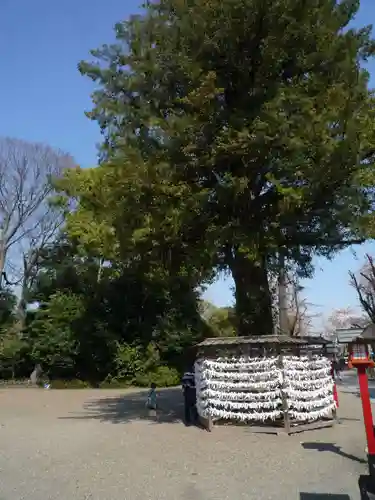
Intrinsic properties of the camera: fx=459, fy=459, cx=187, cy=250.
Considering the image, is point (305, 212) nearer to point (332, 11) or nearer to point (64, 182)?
point (332, 11)

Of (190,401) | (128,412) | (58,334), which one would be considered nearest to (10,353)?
(58,334)

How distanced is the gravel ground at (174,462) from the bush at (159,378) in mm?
15322

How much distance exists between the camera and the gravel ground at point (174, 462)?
19.0 ft

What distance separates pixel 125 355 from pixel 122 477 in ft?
72.0

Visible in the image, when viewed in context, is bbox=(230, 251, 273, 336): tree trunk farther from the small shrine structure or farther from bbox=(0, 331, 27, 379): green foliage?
bbox=(0, 331, 27, 379): green foliage

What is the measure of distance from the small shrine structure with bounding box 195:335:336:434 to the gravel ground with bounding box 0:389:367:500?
1.33 feet

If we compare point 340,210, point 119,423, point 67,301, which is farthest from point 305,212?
point 67,301

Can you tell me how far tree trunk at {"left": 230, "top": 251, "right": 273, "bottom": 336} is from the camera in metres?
11.3

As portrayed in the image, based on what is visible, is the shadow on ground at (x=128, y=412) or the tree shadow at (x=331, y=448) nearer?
the tree shadow at (x=331, y=448)

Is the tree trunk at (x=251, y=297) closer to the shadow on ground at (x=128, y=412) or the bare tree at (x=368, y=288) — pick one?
the shadow on ground at (x=128, y=412)

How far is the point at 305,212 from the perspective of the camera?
33.3 ft

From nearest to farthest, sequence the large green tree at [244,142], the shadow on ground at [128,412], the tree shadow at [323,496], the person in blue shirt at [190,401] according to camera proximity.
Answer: the tree shadow at [323,496], the large green tree at [244,142], the person in blue shirt at [190,401], the shadow on ground at [128,412]

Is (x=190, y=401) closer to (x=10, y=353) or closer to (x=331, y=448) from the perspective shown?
(x=331, y=448)

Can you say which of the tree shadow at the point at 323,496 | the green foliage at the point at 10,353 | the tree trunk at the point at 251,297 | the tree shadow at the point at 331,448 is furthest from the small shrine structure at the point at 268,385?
the green foliage at the point at 10,353
